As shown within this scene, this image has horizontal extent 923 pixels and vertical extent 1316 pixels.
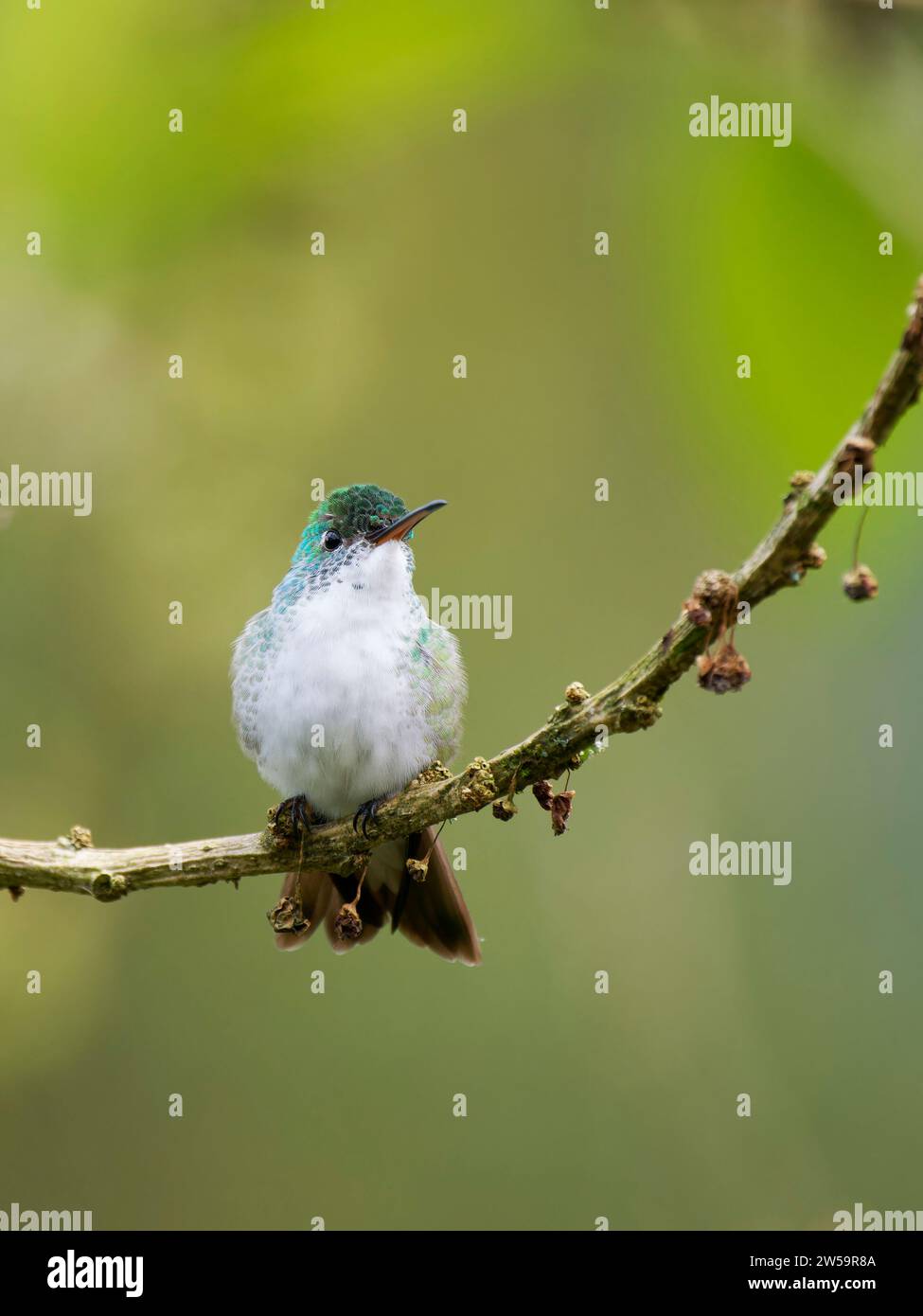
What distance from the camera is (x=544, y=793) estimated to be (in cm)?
300

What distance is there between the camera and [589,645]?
7.61 metres

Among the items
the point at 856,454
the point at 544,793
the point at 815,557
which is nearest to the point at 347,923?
the point at 544,793

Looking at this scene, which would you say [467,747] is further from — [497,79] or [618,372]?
[497,79]

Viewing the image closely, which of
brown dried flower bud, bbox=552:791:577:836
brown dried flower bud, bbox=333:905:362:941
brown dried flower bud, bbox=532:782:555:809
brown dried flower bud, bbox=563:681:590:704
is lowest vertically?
brown dried flower bud, bbox=333:905:362:941

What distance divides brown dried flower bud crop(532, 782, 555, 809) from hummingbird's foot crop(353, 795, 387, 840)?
0.89 m

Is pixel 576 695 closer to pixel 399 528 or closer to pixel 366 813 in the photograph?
pixel 366 813

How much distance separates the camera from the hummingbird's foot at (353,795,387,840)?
12.7ft

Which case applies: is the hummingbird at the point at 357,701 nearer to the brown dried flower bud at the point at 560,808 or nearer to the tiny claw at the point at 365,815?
the tiny claw at the point at 365,815

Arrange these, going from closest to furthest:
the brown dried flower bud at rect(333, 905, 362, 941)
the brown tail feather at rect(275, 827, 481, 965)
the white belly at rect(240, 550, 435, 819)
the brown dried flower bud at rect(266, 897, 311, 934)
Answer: the brown dried flower bud at rect(333, 905, 362, 941), the brown dried flower bud at rect(266, 897, 311, 934), the white belly at rect(240, 550, 435, 819), the brown tail feather at rect(275, 827, 481, 965)

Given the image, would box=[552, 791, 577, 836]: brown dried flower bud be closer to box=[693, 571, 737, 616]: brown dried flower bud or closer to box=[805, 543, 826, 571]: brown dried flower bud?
box=[693, 571, 737, 616]: brown dried flower bud

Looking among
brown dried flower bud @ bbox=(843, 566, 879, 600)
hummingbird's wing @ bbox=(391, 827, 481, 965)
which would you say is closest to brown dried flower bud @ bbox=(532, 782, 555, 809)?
brown dried flower bud @ bbox=(843, 566, 879, 600)

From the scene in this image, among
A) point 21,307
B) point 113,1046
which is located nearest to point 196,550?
point 21,307

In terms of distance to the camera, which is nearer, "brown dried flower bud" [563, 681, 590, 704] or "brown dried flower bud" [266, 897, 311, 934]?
"brown dried flower bud" [563, 681, 590, 704]

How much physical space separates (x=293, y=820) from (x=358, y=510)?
48.1 inches
